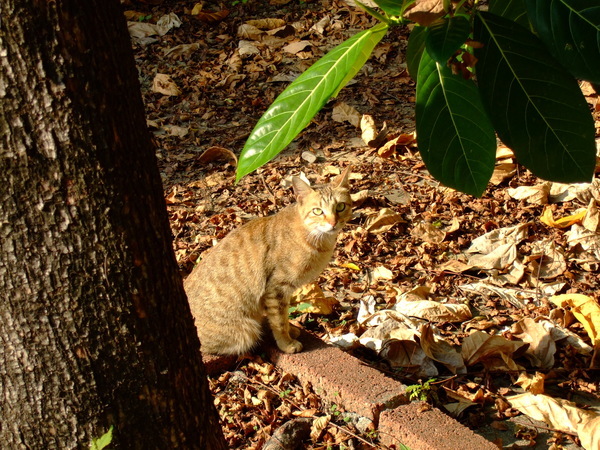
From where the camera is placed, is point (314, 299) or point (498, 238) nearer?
point (314, 299)

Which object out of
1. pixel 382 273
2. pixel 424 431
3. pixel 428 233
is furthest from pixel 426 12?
pixel 428 233

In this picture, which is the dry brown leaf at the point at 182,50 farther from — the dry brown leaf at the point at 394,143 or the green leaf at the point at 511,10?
the green leaf at the point at 511,10

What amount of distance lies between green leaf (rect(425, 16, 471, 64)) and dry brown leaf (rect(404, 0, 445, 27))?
0.03 metres

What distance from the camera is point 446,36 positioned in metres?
1.21

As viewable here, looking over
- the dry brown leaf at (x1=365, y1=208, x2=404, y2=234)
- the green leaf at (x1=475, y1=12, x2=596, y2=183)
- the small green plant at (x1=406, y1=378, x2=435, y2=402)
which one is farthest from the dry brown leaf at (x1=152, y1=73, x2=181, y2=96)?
the green leaf at (x1=475, y1=12, x2=596, y2=183)

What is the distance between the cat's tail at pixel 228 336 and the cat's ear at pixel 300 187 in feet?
2.71

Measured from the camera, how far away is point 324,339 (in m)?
4.01

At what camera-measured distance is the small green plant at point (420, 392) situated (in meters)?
3.23

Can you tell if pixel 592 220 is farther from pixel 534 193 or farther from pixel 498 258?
pixel 498 258

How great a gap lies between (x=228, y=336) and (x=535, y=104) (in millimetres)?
2831

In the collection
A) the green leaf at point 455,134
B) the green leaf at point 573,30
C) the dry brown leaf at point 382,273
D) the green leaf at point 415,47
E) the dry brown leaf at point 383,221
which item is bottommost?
the dry brown leaf at point 382,273

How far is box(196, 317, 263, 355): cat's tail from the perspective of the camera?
3.86m

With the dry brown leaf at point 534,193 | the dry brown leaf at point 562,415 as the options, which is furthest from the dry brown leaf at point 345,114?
the dry brown leaf at point 562,415

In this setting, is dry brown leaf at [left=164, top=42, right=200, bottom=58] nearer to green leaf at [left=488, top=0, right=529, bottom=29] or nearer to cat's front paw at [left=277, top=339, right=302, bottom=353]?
cat's front paw at [left=277, top=339, right=302, bottom=353]
